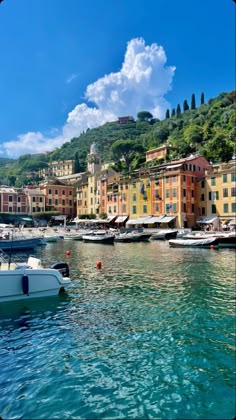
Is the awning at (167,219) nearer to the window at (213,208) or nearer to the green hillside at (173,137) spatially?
the window at (213,208)

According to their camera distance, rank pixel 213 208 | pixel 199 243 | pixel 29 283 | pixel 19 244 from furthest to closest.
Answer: pixel 213 208, pixel 199 243, pixel 19 244, pixel 29 283

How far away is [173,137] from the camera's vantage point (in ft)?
323

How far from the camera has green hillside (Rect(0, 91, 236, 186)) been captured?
68750mm

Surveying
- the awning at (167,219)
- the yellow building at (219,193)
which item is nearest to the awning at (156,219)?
the awning at (167,219)

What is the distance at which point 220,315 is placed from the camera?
10.1 meters

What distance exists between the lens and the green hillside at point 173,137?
6875 centimetres

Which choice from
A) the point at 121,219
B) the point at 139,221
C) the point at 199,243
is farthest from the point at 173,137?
the point at 199,243

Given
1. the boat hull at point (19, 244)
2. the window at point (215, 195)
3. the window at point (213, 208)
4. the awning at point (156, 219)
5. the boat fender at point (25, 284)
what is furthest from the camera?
the awning at point (156, 219)

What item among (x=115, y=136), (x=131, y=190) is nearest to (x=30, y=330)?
(x=131, y=190)

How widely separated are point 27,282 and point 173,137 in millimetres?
92298

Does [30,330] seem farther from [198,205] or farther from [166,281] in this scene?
[198,205]

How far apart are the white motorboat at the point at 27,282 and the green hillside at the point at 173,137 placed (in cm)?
5344

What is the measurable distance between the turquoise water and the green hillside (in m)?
53.8

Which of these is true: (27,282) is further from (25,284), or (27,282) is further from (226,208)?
(226,208)
